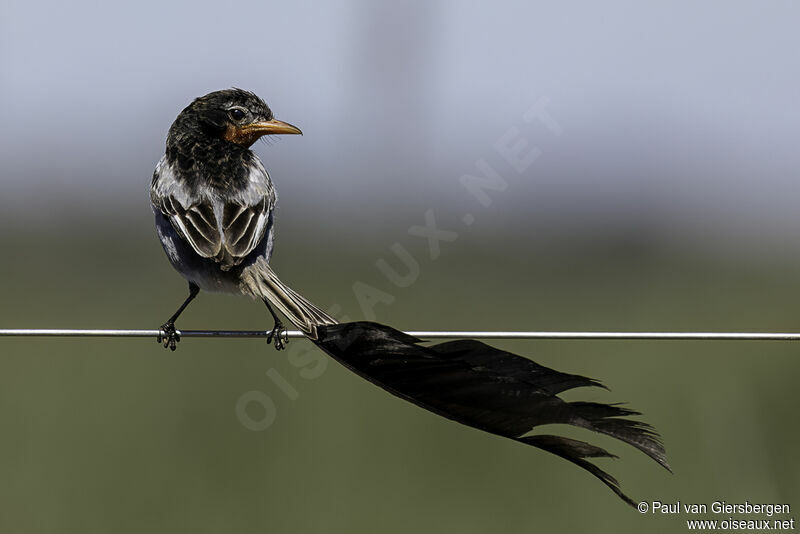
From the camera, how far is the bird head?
6133 millimetres

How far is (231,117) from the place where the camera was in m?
6.16

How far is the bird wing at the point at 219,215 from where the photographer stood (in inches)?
201

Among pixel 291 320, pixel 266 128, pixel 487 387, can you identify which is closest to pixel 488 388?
pixel 487 387

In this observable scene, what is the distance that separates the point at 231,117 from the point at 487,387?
9.83 ft

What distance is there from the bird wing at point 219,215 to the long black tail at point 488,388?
1201mm

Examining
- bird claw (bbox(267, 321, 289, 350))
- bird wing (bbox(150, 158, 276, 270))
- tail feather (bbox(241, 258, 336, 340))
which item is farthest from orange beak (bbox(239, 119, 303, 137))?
bird claw (bbox(267, 321, 289, 350))

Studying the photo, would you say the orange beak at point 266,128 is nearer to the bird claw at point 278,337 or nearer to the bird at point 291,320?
the bird at point 291,320

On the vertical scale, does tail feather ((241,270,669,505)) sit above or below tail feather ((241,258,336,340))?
below

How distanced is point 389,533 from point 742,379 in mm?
4486

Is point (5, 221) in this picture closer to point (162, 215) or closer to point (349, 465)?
point (349, 465)

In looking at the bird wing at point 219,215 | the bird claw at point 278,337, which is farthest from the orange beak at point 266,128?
the bird claw at point 278,337

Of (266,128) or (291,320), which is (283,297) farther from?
(266,128)

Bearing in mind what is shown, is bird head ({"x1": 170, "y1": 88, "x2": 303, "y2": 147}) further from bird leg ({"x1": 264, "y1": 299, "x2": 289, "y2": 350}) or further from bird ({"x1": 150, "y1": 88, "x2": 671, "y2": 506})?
bird leg ({"x1": 264, "y1": 299, "x2": 289, "y2": 350})

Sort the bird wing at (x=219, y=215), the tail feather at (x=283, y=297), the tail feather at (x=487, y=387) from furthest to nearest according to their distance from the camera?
1. the bird wing at (x=219, y=215)
2. the tail feather at (x=283, y=297)
3. the tail feather at (x=487, y=387)
